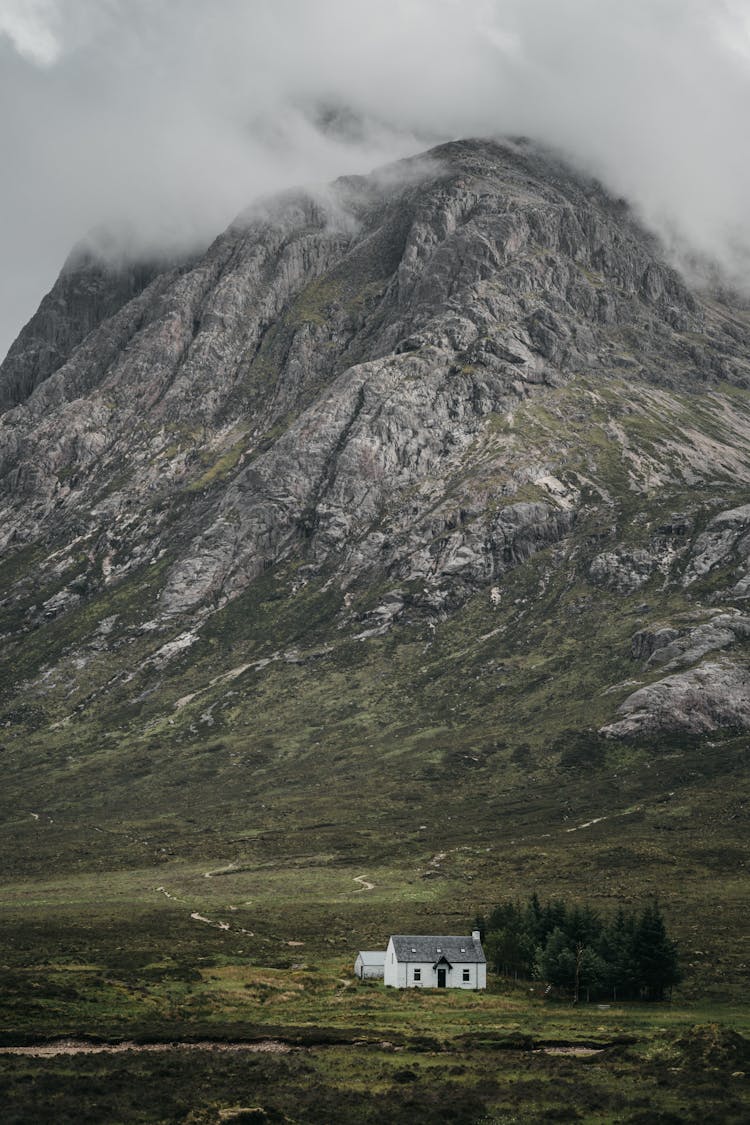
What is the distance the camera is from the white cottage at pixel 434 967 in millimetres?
101625

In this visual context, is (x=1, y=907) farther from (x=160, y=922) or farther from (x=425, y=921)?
(x=425, y=921)

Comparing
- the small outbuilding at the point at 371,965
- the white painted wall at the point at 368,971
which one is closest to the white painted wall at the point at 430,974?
the white painted wall at the point at 368,971

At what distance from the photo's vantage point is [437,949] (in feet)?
338

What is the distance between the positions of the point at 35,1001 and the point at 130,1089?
91.8 ft

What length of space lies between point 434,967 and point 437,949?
1.77 metres

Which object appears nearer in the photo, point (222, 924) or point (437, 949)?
point (437, 949)

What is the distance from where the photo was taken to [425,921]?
452 ft

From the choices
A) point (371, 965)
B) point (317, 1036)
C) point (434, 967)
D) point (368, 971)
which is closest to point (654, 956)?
point (434, 967)

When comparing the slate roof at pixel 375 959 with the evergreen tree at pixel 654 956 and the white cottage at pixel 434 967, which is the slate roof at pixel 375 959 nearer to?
the white cottage at pixel 434 967

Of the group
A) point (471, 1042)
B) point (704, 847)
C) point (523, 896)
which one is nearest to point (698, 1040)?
point (471, 1042)

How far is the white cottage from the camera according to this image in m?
102

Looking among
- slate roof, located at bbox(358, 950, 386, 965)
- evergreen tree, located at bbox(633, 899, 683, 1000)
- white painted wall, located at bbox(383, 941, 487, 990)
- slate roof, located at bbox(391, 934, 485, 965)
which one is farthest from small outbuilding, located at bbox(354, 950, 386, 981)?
evergreen tree, located at bbox(633, 899, 683, 1000)

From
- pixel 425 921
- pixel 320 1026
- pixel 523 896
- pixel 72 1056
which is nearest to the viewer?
pixel 72 1056

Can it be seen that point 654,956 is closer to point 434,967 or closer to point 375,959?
point 434,967
